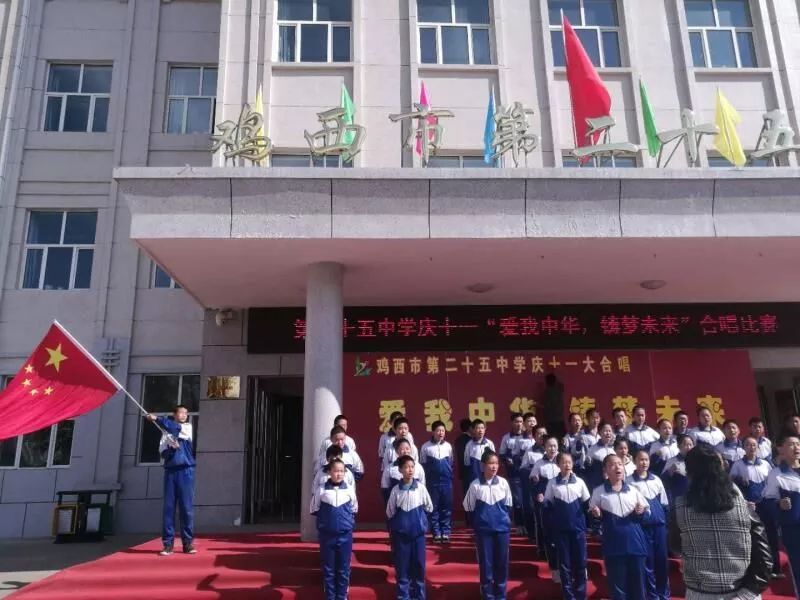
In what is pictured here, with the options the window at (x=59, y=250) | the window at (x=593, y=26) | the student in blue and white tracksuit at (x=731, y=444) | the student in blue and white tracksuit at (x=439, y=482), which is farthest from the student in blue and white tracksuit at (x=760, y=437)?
the window at (x=59, y=250)

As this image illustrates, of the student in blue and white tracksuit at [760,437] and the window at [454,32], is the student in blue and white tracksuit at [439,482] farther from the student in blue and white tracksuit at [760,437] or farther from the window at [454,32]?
the window at [454,32]

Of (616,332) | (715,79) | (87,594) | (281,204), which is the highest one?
(715,79)

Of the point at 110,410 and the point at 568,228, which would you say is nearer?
the point at 568,228

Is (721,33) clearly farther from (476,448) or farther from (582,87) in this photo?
(476,448)

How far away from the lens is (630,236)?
655cm

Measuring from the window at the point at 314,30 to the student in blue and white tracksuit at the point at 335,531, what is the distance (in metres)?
6.52

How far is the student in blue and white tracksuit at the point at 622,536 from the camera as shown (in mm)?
4539

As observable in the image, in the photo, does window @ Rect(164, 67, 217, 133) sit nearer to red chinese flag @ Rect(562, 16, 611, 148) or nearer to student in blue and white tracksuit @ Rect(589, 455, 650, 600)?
red chinese flag @ Rect(562, 16, 611, 148)

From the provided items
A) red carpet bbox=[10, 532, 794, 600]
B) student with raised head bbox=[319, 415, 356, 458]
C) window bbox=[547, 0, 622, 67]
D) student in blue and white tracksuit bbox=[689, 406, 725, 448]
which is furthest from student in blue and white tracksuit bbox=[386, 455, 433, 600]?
window bbox=[547, 0, 622, 67]

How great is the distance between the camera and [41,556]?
24.7 ft

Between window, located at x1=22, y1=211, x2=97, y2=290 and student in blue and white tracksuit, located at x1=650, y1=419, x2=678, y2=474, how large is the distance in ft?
27.7

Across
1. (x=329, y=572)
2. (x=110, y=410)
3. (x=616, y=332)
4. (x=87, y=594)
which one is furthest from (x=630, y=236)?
(x=110, y=410)

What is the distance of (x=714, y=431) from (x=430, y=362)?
3723 mm

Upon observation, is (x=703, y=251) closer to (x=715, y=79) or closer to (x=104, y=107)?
(x=715, y=79)
